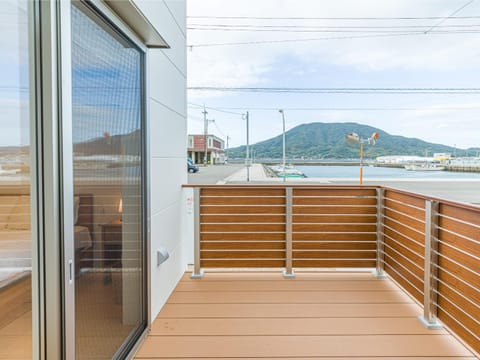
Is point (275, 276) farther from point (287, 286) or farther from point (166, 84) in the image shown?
point (166, 84)

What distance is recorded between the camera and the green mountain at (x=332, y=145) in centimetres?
1560

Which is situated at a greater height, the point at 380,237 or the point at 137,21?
the point at 137,21

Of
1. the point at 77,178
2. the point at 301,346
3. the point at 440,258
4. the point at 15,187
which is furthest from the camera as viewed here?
the point at 440,258

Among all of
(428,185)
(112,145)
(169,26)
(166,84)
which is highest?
(169,26)

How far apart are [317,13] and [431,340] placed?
6448mm

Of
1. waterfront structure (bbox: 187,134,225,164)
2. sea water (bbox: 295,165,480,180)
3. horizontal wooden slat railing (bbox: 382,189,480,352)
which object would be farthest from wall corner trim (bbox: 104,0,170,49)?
waterfront structure (bbox: 187,134,225,164)

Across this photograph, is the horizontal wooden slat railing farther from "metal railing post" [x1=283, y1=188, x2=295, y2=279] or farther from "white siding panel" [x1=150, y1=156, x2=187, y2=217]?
"white siding panel" [x1=150, y1=156, x2=187, y2=217]

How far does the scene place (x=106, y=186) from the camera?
4.84 ft

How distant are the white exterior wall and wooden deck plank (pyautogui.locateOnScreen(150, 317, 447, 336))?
0.64ft

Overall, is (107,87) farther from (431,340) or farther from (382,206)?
(382,206)

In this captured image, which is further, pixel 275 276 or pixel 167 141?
pixel 275 276

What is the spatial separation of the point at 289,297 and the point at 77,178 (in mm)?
1886

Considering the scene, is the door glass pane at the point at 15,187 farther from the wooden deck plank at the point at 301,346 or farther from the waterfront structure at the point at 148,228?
the wooden deck plank at the point at 301,346

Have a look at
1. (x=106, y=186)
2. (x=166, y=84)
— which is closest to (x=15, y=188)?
(x=106, y=186)
